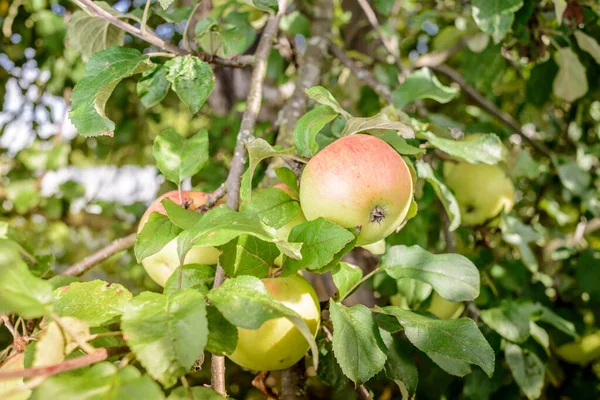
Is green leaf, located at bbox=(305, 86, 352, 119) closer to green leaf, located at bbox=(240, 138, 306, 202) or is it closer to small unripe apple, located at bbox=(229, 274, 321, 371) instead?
green leaf, located at bbox=(240, 138, 306, 202)

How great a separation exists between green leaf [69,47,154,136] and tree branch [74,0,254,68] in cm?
5

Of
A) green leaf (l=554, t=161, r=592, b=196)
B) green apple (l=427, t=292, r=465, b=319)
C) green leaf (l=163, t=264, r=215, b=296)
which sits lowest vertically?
green apple (l=427, t=292, r=465, b=319)

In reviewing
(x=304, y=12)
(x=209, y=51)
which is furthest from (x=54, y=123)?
(x=209, y=51)

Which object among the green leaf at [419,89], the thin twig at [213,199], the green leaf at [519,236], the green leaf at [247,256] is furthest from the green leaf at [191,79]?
the green leaf at [519,236]

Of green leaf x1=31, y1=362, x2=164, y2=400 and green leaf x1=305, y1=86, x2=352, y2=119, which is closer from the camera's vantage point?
green leaf x1=31, y1=362, x2=164, y2=400

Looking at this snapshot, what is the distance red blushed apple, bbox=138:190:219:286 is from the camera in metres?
0.73

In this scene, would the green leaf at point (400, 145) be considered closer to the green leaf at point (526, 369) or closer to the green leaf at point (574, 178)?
the green leaf at point (526, 369)

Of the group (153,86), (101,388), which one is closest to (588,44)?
(153,86)

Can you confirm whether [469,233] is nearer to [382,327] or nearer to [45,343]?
[382,327]

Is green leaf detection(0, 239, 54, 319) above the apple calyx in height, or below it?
above

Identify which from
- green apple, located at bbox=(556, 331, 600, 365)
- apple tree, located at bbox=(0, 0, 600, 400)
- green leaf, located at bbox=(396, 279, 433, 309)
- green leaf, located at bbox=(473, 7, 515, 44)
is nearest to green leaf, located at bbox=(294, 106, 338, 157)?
apple tree, located at bbox=(0, 0, 600, 400)

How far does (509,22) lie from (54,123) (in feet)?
5.65

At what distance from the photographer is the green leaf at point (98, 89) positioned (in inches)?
26.8

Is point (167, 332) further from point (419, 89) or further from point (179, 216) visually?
point (419, 89)
